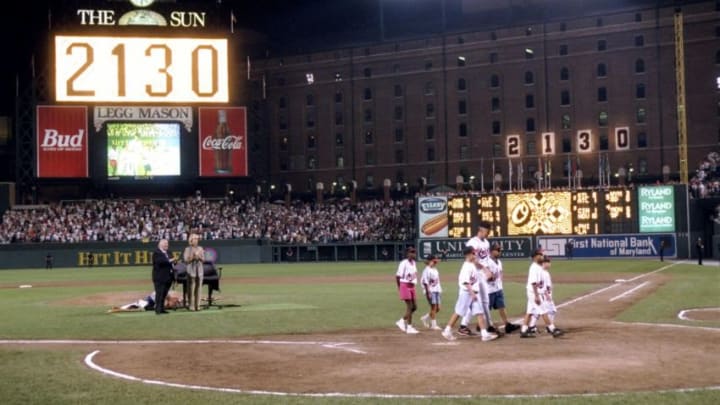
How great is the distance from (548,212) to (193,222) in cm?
2979

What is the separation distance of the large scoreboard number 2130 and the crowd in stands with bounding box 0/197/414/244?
31.9ft

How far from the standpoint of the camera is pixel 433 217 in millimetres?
62656

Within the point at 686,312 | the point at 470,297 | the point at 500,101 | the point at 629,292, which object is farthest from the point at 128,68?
the point at 470,297

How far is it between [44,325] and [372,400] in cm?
1392

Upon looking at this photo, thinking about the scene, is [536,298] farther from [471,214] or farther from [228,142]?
[228,142]

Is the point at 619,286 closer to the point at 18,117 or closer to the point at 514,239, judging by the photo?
the point at 514,239

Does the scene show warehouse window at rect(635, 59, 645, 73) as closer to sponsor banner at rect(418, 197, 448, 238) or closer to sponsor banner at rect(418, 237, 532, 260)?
sponsor banner at rect(418, 237, 532, 260)

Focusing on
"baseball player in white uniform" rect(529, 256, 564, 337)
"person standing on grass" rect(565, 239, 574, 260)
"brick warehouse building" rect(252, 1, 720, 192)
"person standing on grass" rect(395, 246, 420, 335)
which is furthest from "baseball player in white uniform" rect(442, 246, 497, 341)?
"brick warehouse building" rect(252, 1, 720, 192)

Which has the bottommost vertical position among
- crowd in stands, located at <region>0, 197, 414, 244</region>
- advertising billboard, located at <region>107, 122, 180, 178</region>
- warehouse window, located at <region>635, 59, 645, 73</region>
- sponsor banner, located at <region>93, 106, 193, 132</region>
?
crowd in stands, located at <region>0, 197, 414, 244</region>

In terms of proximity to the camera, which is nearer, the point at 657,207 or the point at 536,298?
the point at 536,298

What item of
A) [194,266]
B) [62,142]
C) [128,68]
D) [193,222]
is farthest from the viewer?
[62,142]

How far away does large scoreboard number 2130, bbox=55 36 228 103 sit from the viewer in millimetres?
68562

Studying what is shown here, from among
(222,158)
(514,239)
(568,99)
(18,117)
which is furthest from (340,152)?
(514,239)

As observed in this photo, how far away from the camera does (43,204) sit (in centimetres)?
7800
